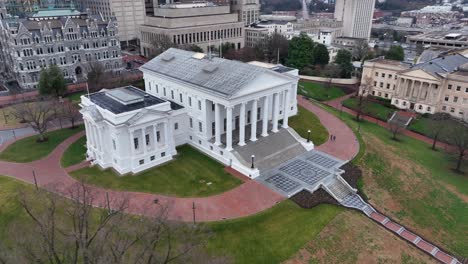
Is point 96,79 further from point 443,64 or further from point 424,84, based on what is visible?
point 443,64

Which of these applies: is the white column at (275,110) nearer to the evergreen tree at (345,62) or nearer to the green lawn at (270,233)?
the green lawn at (270,233)

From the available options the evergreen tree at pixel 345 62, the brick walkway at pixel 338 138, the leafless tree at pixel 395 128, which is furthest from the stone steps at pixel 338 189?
the evergreen tree at pixel 345 62

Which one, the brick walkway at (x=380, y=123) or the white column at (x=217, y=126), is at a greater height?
the white column at (x=217, y=126)

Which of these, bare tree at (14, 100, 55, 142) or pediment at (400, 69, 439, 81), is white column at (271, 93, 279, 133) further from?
pediment at (400, 69, 439, 81)

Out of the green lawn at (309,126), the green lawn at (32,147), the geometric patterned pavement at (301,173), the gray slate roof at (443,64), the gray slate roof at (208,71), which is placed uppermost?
the gray slate roof at (208,71)

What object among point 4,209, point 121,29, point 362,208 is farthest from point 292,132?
point 121,29

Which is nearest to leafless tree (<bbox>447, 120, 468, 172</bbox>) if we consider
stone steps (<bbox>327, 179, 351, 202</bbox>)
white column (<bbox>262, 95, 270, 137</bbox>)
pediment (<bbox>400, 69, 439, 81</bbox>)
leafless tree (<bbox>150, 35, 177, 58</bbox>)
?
pediment (<bbox>400, 69, 439, 81</bbox>)
